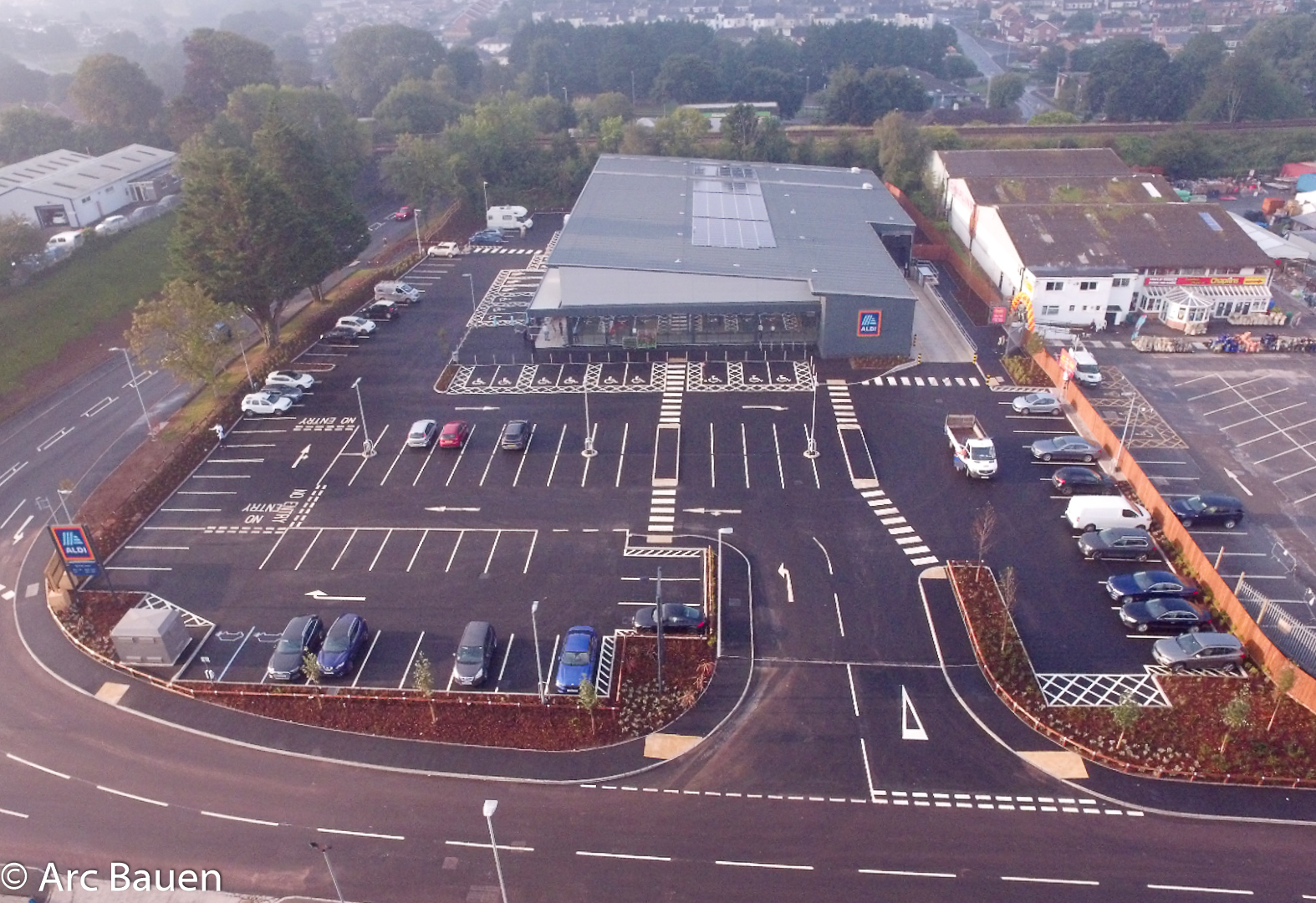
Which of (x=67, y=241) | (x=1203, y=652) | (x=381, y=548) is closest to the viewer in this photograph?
(x=1203, y=652)

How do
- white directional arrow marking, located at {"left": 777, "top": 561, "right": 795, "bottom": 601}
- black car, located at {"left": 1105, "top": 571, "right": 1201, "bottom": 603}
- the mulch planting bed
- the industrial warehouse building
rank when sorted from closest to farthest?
the mulch planting bed, black car, located at {"left": 1105, "top": 571, "right": 1201, "bottom": 603}, white directional arrow marking, located at {"left": 777, "top": 561, "right": 795, "bottom": 601}, the industrial warehouse building

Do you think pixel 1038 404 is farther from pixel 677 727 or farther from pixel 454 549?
pixel 454 549

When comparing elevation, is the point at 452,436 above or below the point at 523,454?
above

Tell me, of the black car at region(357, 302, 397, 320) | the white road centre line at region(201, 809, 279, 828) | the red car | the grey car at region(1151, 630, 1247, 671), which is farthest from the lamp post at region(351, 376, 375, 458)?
the grey car at region(1151, 630, 1247, 671)

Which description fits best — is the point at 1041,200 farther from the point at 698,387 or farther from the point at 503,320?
the point at 503,320

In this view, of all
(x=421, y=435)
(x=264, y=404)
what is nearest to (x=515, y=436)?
(x=421, y=435)

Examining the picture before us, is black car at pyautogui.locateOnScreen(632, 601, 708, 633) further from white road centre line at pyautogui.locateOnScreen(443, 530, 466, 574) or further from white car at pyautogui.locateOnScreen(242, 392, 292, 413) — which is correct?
white car at pyautogui.locateOnScreen(242, 392, 292, 413)
